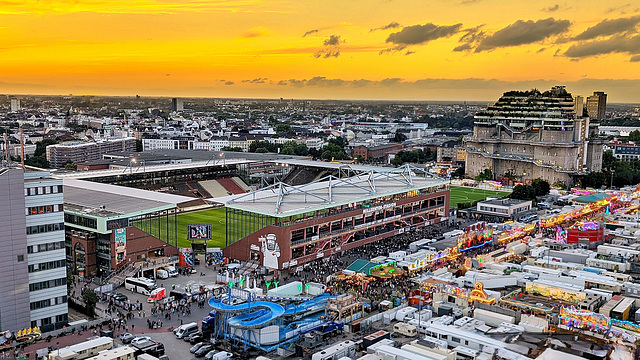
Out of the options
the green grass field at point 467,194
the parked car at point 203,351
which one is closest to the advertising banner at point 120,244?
the parked car at point 203,351

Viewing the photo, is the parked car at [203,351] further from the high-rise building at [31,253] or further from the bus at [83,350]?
the high-rise building at [31,253]

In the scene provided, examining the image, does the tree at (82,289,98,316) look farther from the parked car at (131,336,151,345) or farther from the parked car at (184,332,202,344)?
the parked car at (184,332,202,344)

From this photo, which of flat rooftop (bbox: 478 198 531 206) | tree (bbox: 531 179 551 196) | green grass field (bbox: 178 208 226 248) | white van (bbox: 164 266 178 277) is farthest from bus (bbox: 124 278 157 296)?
tree (bbox: 531 179 551 196)

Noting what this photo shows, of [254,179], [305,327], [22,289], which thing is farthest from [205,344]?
[254,179]

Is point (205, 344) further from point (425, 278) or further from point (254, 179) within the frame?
point (254, 179)

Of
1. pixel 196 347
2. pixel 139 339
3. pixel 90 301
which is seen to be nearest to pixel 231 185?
pixel 90 301

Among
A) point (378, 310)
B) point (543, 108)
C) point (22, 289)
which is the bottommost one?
point (378, 310)
